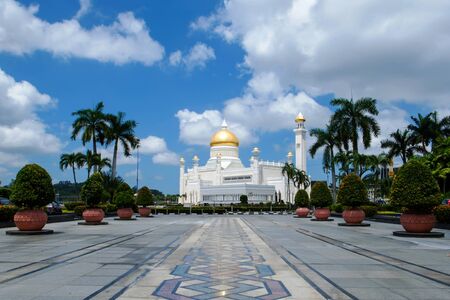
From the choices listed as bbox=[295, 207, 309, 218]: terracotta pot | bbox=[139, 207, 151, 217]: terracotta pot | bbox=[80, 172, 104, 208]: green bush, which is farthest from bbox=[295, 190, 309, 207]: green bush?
bbox=[80, 172, 104, 208]: green bush

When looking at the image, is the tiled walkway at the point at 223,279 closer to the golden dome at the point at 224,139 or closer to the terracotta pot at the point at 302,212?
the terracotta pot at the point at 302,212

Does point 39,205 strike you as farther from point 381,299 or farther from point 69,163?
point 69,163

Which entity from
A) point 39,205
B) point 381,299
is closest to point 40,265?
point 381,299

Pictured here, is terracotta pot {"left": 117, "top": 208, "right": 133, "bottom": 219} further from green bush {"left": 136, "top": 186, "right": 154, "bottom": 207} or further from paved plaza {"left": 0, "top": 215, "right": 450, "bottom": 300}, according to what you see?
paved plaza {"left": 0, "top": 215, "right": 450, "bottom": 300}

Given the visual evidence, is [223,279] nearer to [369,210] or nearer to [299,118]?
[369,210]

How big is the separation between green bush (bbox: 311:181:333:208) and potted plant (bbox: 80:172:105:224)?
1522 centimetres

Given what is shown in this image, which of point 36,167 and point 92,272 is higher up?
point 36,167

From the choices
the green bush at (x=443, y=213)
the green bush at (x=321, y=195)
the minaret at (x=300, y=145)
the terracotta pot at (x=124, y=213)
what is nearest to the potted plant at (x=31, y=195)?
the terracotta pot at (x=124, y=213)

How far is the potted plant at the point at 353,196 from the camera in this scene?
84.4 feet

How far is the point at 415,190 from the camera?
17812 millimetres

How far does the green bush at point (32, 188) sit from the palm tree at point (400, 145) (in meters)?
37.5

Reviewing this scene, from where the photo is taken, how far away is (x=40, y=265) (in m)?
9.88

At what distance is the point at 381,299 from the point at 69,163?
175 ft

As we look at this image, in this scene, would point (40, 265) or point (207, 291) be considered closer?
point (207, 291)
